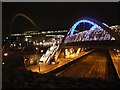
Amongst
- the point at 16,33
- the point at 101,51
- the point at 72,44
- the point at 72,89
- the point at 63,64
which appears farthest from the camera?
the point at 101,51

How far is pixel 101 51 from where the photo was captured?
2727 cm

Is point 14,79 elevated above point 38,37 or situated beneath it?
situated beneath

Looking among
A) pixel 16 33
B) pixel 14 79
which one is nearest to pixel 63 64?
pixel 16 33

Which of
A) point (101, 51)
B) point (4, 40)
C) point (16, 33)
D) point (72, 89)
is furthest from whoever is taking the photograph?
point (101, 51)

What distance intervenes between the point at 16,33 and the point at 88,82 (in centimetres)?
366

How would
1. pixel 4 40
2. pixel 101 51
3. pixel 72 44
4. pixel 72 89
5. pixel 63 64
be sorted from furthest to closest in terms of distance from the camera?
pixel 101 51, pixel 72 44, pixel 63 64, pixel 4 40, pixel 72 89

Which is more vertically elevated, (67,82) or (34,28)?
(34,28)

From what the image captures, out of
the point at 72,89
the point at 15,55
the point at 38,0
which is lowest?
the point at 72,89

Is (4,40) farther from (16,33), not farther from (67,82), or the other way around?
(67,82)

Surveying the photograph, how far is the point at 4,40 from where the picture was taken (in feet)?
32.2

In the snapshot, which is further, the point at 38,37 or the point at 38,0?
the point at 38,37

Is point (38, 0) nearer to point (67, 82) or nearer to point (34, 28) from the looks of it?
point (34, 28)

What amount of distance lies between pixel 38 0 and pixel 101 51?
18.9 metres

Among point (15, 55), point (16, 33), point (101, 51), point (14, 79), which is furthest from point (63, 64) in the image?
point (101, 51)
